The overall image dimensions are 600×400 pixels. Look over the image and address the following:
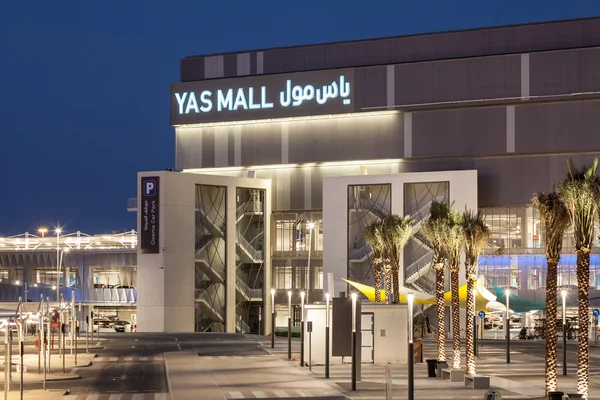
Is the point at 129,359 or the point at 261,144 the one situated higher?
the point at 261,144

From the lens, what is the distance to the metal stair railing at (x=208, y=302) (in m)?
111

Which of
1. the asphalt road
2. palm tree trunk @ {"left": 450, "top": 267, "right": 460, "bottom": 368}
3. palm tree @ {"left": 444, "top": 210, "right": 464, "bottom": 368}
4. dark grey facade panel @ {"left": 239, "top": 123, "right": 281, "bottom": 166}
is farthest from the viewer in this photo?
dark grey facade panel @ {"left": 239, "top": 123, "right": 281, "bottom": 166}

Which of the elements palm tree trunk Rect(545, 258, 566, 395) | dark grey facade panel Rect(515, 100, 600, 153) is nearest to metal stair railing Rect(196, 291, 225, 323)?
dark grey facade panel Rect(515, 100, 600, 153)

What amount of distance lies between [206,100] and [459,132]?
92.7ft

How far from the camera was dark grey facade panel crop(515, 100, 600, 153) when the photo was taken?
10288 cm

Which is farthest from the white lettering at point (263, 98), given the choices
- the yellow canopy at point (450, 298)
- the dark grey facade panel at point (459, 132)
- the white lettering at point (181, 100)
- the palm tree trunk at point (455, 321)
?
the palm tree trunk at point (455, 321)

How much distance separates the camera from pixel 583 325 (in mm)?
42125

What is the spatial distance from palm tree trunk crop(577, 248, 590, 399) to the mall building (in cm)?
5813

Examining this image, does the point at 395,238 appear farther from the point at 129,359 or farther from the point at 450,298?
the point at 129,359

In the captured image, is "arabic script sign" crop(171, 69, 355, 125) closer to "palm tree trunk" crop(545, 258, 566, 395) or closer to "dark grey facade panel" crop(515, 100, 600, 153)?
"dark grey facade panel" crop(515, 100, 600, 153)

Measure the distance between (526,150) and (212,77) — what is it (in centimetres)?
3598

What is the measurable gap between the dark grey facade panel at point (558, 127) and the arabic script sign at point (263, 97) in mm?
17423

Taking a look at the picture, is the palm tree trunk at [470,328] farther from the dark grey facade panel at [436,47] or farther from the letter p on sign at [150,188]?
the letter p on sign at [150,188]

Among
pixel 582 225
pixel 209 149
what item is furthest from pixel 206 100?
pixel 582 225
